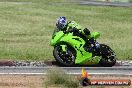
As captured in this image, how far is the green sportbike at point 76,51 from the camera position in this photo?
14.3m

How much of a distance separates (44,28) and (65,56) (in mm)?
16304

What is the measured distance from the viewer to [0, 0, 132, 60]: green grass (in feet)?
62.4

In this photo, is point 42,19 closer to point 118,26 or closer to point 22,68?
point 118,26

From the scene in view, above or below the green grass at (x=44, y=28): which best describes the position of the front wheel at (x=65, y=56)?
above

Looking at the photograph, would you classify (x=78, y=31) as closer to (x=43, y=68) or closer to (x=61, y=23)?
(x=61, y=23)

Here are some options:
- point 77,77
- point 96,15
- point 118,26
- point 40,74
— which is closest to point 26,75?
point 40,74

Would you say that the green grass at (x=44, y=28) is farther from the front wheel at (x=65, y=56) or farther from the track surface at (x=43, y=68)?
the front wheel at (x=65, y=56)

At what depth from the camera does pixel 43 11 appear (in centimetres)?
4309

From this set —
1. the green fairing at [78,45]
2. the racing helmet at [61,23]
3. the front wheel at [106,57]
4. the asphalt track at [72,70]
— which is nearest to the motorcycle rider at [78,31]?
the racing helmet at [61,23]

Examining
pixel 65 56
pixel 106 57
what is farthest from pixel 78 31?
pixel 106 57

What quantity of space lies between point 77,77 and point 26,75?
1.66 meters

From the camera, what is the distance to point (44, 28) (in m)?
30.5

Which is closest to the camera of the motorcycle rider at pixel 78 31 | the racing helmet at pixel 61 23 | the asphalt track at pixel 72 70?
the asphalt track at pixel 72 70

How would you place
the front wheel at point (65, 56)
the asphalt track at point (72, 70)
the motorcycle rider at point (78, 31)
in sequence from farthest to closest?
the motorcycle rider at point (78, 31) < the front wheel at point (65, 56) < the asphalt track at point (72, 70)
